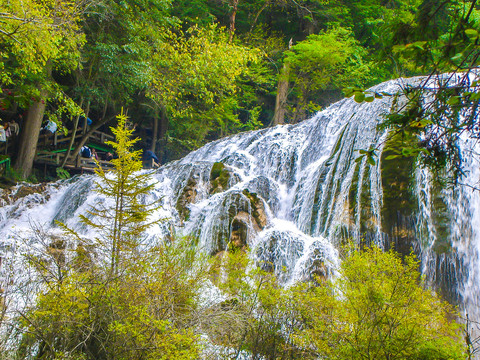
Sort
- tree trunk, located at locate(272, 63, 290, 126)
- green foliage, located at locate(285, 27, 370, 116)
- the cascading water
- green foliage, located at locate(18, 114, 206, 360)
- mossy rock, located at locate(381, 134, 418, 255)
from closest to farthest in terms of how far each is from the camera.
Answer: green foliage, located at locate(18, 114, 206, 360)
the cascading water
mossy rock, located at locate(381, 134, 418, 255)
green foliage, located at locate(285, 27, 370, 116)
tree trunk, located at locate(272, 63, 290, 126)

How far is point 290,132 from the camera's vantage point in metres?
14.2

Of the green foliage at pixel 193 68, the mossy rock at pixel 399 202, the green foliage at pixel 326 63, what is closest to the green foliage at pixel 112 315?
the mossy rock at pixel 399 202

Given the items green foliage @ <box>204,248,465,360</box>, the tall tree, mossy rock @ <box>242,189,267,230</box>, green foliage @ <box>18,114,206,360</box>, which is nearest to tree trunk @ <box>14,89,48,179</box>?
the tall tree

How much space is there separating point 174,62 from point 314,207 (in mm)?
9405

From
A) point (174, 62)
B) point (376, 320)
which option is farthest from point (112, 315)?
point (174, 62)

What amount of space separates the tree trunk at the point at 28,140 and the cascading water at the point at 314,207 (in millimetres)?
2553

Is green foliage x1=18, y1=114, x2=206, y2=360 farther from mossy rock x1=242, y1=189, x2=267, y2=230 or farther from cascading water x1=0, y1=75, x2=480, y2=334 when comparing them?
mossy rock x1=242, y1=189, x2=267, y2=230

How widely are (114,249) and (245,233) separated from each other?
192 inches

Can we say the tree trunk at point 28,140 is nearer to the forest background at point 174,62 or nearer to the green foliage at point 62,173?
the forest background at point 174,62

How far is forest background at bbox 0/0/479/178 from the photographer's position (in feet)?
39.0

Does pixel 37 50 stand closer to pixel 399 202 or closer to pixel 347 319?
pixel 399 202

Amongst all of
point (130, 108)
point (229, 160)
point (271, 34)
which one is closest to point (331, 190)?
point (229, 160)

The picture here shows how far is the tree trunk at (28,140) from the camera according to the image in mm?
14312

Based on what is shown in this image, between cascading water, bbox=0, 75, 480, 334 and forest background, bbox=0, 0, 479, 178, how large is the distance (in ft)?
7.01
